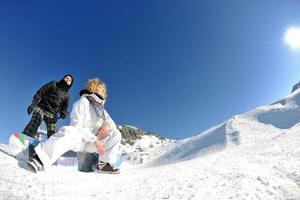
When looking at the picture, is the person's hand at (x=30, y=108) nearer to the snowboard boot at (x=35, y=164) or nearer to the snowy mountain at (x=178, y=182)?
the snowy mountain at (x=178, y=182)

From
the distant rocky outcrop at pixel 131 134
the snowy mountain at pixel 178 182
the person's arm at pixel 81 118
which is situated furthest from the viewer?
the distant rocky outcrop at pixel 131 134

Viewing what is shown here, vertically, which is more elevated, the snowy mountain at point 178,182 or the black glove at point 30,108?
the black glove at point 30,108

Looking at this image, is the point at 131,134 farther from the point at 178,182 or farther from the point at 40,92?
the point at 178,182

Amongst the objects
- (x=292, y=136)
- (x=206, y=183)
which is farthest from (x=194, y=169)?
(x=292, y=136)

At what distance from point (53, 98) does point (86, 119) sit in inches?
108

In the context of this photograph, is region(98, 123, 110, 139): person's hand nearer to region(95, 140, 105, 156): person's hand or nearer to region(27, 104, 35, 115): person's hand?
region(95, 140, 105, 156): person's hand

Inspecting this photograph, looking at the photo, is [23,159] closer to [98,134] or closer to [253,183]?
[98,134]

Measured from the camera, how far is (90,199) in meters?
4.51

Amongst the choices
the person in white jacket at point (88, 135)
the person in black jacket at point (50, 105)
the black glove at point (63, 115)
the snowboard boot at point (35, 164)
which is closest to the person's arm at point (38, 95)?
the person in black jacket at point (50, 105)

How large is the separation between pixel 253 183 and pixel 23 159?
368 cm

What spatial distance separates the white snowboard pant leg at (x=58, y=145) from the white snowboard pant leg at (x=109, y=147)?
0.75 metres

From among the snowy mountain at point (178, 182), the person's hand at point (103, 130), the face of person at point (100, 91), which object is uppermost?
the face of person at point (100, 91)

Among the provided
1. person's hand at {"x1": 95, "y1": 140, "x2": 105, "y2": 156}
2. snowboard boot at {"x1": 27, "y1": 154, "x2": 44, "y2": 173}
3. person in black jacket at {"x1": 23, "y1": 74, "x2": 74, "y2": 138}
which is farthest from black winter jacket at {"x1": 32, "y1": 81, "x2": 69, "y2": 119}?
snowboard boot at {"x1": 27, "y1": 154, "x2": 44, "y2": 173}

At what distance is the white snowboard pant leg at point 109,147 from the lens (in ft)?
21.3
